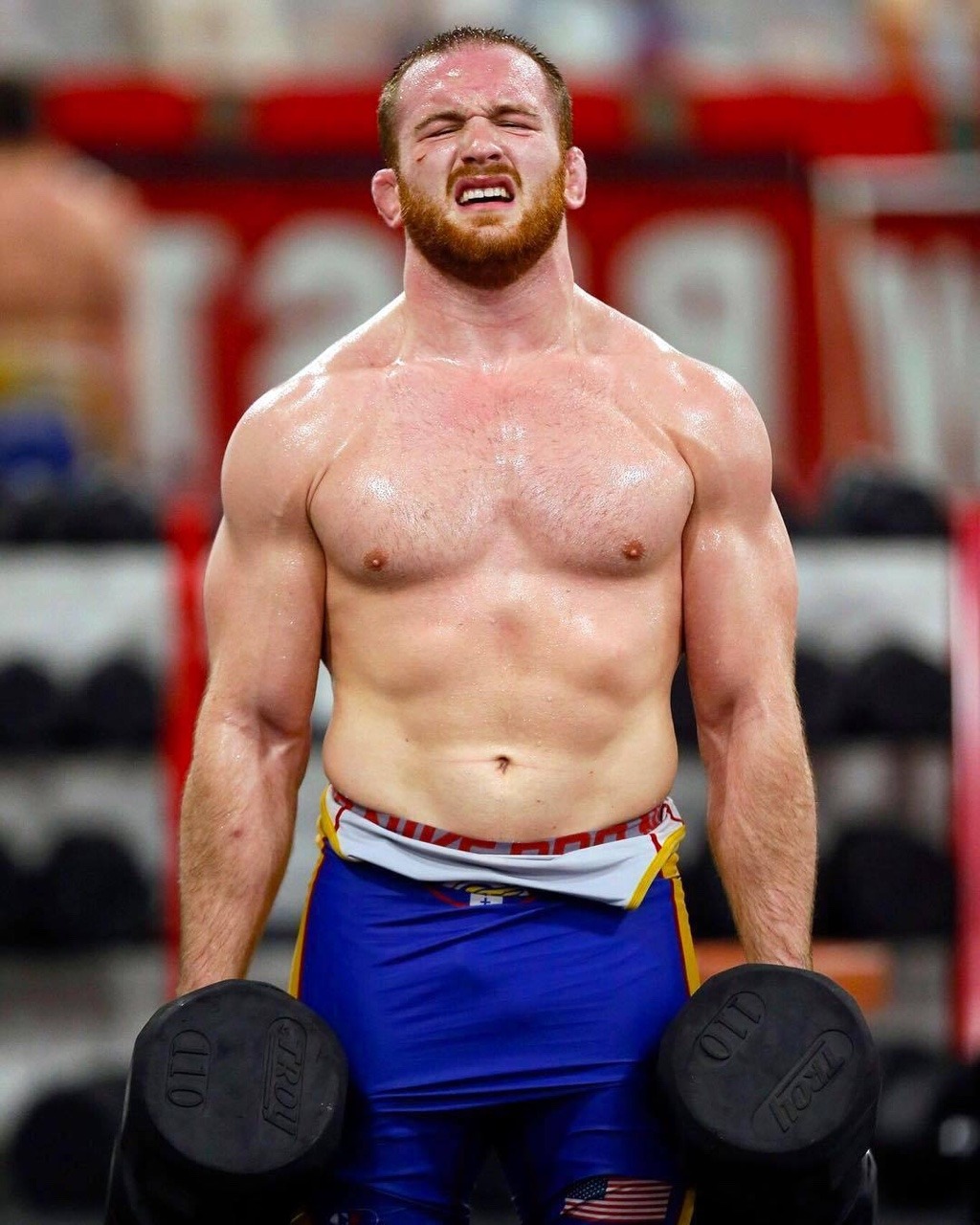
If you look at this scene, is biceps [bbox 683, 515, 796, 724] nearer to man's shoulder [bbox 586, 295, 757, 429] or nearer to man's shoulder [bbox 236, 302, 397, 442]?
man's shoulder [bbox 586, 295, 757, 429]

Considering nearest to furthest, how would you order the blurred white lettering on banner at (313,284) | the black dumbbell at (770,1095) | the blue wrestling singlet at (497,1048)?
the black dumbbell at (770,1095)
the blue wrestling singlet at (497,1048)
the blurred white lettering on banner at (313,284)

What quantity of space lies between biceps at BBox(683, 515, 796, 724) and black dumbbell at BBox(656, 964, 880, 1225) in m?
0.36

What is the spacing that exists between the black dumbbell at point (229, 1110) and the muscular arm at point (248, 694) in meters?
0.16

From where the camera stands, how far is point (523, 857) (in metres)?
2.32

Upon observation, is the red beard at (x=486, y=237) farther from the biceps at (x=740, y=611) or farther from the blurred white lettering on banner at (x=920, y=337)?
the blurred white lettering on banner at (x=920, y=337)

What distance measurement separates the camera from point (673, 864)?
8.10ft

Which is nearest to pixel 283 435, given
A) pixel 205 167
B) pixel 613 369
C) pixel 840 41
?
pixel 613 369

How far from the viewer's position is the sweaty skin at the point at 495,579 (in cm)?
233

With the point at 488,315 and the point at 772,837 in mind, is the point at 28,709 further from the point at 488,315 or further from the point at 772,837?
the point at 772,837

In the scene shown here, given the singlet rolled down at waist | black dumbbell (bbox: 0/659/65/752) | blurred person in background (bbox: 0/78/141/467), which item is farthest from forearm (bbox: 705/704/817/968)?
blurred person in background (bbox: 0/78/141/467)

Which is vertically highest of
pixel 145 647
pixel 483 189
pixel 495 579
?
pixel 483 189

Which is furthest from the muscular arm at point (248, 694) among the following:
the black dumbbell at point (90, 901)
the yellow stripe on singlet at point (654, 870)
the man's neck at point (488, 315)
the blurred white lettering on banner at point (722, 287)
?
the blurred white lettering on banner at point (722, 287)

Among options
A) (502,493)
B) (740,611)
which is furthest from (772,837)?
(502,493)

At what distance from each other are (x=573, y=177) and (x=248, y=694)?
760mm
